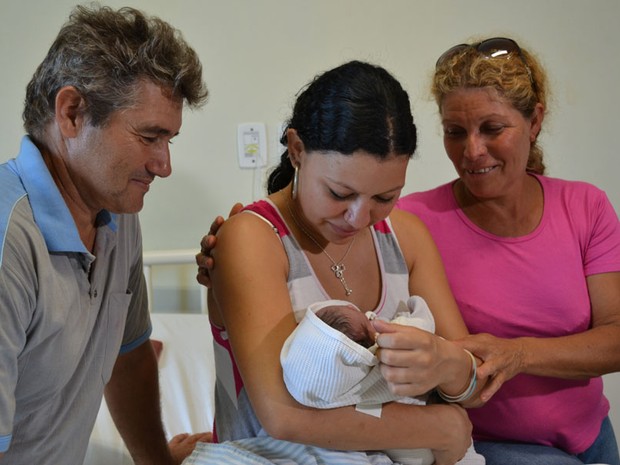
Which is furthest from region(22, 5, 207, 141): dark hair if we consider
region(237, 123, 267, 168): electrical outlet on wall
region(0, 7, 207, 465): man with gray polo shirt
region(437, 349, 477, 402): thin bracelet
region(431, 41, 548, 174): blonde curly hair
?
region(237, 123, 267, 168): electrical outlet on wall

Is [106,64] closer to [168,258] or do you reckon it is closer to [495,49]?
[495,49]

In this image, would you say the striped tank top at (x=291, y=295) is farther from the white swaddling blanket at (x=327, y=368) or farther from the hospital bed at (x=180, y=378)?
the hospital bed at (x=180, y=378)

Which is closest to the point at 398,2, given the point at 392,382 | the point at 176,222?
the point at 176,222

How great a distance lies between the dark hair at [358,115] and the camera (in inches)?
39.6

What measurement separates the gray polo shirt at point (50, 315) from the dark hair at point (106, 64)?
0.11m

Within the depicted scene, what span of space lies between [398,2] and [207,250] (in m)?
1.32

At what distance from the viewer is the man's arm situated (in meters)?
1.50

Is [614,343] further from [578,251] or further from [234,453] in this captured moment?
[234,453]

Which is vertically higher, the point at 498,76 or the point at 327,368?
the point at 498,76

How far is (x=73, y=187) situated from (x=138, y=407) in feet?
2.10

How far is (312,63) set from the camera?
2.17 metres

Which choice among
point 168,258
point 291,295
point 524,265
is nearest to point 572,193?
point 524,265

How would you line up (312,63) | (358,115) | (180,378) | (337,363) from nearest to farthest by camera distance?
(337,363)
(358,115)
(180,378)
(312,63)

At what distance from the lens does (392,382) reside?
94 centimetres
